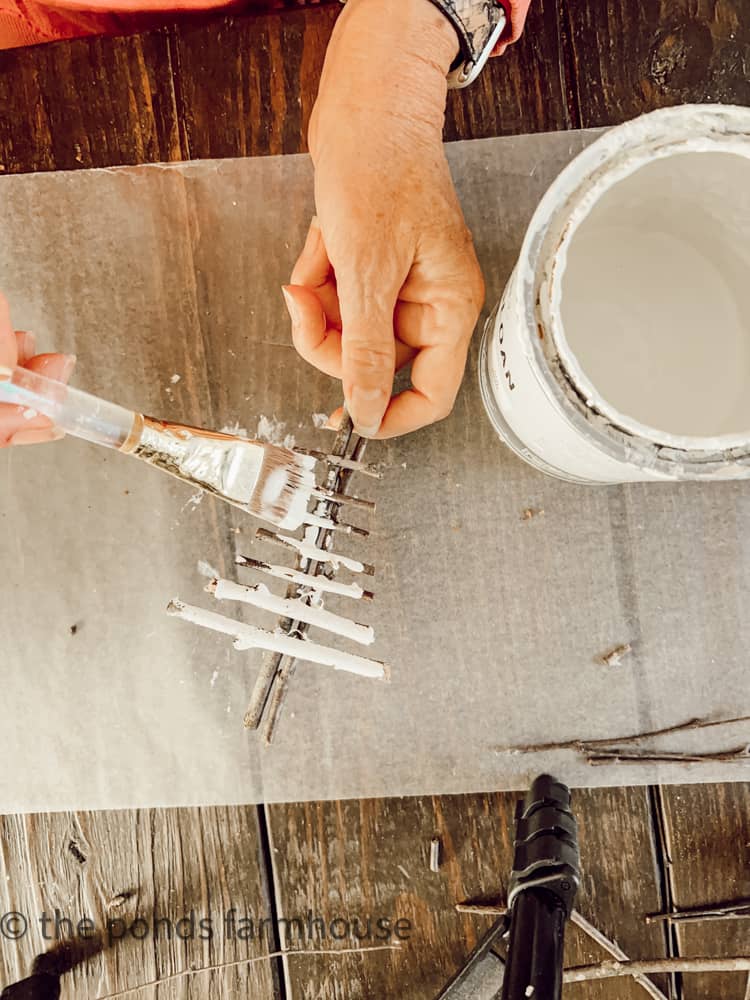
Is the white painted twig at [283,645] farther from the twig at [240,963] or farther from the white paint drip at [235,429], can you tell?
the twig at [240,963]

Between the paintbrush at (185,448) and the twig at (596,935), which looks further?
the twig at (596,935)

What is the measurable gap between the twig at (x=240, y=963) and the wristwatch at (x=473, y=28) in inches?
25.3

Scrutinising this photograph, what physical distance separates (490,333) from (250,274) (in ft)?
0.63

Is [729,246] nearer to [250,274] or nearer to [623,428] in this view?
[623,428]

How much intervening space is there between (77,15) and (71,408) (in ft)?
1.06

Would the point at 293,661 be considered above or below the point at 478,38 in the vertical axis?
below

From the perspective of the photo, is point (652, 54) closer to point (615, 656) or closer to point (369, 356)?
point (369, 356)

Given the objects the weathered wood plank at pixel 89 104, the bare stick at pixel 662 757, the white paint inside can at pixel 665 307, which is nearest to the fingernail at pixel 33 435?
the weathered wood plank at pixel 89 104

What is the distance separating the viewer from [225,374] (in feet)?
1.88

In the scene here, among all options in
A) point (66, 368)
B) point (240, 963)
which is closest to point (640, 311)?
point (66, 368)

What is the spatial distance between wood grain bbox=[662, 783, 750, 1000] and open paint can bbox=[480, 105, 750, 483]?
295 mm

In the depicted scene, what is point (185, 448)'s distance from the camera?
46 centimetres

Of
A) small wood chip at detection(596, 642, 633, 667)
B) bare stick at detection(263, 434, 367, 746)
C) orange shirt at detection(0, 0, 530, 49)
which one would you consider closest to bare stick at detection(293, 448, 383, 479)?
bare stick at detection(263, 434, 367, 746)

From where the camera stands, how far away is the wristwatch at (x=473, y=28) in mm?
465
